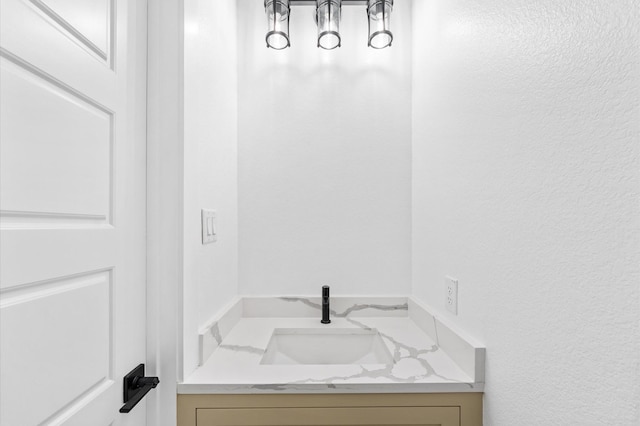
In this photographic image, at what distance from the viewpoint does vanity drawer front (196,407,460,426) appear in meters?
Result: 0.88

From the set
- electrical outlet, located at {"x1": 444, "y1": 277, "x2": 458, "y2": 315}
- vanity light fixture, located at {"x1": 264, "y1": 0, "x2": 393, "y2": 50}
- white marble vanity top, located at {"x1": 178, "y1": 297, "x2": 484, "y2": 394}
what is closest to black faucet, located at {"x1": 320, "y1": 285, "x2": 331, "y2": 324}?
white marble vanity top, located at {"x1": 178, "y1": 297, "x2": 484, "y2": 394}

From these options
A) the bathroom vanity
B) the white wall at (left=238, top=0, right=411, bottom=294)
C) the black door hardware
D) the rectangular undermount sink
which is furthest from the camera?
the white wall at (left=238, top=0, right=411, bottom=294)

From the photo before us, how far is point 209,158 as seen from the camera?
1.11 meters

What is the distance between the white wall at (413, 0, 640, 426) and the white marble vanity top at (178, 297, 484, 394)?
11 centimetres

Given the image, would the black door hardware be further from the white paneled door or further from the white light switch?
the white light switch

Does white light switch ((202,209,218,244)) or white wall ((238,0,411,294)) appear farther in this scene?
white wall ((238,0,411,294))

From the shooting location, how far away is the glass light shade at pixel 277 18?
1349 millimetres

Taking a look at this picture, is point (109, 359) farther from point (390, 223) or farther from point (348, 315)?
point (390, 223)

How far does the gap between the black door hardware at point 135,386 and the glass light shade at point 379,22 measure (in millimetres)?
1414

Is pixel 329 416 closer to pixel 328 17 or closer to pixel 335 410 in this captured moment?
pixel 335 410

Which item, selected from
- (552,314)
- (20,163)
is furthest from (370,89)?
(20,163)

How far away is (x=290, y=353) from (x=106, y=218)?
872 mm

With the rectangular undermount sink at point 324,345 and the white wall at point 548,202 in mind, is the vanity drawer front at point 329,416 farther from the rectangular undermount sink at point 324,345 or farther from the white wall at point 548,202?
the rectangular undermount sink at point 324,345

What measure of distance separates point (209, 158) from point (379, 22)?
2.97 feet
